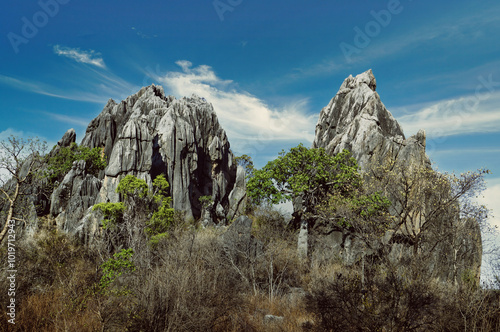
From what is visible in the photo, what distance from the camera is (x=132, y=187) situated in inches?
1288

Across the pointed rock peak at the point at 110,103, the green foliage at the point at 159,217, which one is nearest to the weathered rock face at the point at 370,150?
the green foliage at the point at 159,217

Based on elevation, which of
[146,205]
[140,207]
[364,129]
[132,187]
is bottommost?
[140,207]

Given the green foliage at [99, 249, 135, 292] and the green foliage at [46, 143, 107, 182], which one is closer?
the green foliage at [99, 249, 135, 292]

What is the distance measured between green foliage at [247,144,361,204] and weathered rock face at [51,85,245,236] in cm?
1824

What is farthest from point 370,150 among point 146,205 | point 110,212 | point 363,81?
point 110,212

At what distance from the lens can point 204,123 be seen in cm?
5859

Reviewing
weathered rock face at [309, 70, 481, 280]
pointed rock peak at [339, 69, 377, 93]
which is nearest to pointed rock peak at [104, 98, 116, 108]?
weathered rock face at [309, 70, 481, 280]

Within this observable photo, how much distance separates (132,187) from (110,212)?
410cm

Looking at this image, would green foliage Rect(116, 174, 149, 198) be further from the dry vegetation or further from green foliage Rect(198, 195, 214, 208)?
the dry vegetation

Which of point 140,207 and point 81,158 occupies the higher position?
point 81,158

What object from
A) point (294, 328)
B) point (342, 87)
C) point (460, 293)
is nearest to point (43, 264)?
point (294, 328)

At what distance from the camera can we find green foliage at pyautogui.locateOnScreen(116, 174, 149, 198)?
107ft

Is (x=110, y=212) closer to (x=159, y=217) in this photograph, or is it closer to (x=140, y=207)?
(x=140, y=207)

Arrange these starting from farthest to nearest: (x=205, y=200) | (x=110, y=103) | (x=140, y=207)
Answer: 1. (x=110, y=103)
2. (x=205, y=200)
3. (x=140, y=207)
